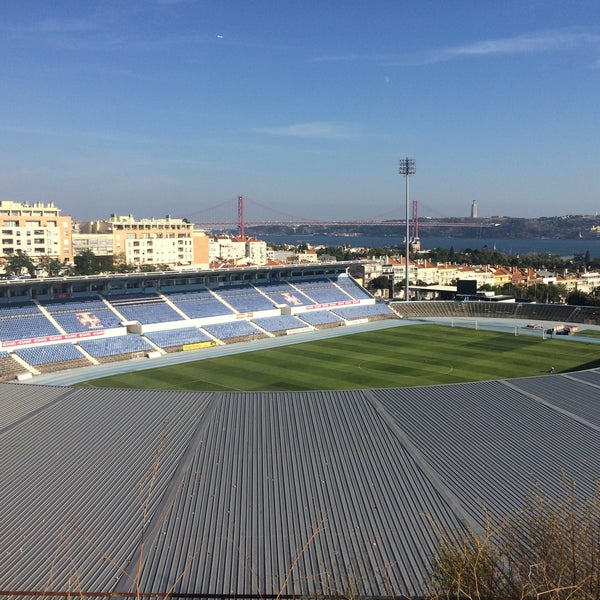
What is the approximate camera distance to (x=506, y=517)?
40.2 ft

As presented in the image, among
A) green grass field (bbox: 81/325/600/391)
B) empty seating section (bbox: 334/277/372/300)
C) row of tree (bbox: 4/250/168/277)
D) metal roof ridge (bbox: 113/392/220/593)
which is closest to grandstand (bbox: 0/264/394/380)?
empty seating section (bbox: 334/277/372/300)

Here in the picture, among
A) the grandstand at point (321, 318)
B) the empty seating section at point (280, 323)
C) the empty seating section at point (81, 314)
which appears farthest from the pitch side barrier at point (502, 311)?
the empty seating section at point (81, 314)

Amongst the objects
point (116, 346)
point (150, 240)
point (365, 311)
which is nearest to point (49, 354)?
point (116, 346)

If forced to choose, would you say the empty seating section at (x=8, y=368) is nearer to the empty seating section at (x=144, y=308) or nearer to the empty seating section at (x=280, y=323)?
the empty seating section at (x=144, y=308)

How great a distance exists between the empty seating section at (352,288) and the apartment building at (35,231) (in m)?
45.3

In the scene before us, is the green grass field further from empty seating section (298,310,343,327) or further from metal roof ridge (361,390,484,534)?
metal roof ridge (361,390,484,534)

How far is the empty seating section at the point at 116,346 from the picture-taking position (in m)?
40.3

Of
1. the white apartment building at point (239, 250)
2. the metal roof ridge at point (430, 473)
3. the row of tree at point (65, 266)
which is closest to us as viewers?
the metal roof ridge at point (430, 473)

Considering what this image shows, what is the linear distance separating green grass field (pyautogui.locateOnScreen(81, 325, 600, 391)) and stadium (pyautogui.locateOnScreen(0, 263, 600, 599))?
45.7ft

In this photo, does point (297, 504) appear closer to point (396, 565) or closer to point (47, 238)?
point (396, 565)

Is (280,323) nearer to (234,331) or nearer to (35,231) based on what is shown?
(234,331)

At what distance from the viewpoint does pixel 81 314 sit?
43000 mm

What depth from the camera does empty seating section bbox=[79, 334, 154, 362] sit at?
40312 millimetres

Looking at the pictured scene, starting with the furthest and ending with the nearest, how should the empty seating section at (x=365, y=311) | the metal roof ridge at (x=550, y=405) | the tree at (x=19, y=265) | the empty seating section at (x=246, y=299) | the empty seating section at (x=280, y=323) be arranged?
1. the tree at (x=19, y=265)
2. the empty seating section at (x=365, y=311)
3. the empty seating section at (x=246, y=299)
4. the empty seating section at (x=280, y=323)
5. the metal roof ridge at (x=550, y=405)
